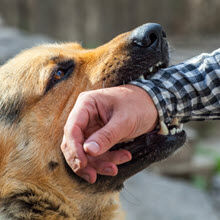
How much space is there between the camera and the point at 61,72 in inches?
140

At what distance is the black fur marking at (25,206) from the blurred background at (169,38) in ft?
8.81

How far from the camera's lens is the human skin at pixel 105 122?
254 centimetres

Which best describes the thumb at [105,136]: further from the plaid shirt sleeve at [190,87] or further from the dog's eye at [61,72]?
the dog's eye at [61,72]

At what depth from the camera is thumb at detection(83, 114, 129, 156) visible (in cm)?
246

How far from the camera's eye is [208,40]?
12.3 m

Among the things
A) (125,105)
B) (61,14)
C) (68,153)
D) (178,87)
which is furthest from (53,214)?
(61,14)

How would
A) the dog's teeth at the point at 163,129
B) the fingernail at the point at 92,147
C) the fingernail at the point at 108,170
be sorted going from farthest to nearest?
the dog's teeth at the point at 163,129 < the fingernail at the point at 108,170 < the fingernail at the point at 92,147

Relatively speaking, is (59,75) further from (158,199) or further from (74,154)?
(158,199)

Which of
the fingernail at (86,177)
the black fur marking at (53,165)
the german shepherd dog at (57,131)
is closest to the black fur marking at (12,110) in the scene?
the german shepherd dog at (57,131)

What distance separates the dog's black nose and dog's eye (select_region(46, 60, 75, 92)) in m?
0.59

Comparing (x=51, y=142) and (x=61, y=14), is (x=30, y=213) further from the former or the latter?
(x=61, y=14)

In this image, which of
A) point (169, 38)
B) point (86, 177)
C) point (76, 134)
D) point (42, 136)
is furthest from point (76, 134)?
point (169, 38)

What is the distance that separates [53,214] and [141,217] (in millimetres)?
2965

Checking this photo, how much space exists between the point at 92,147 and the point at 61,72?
126cm
